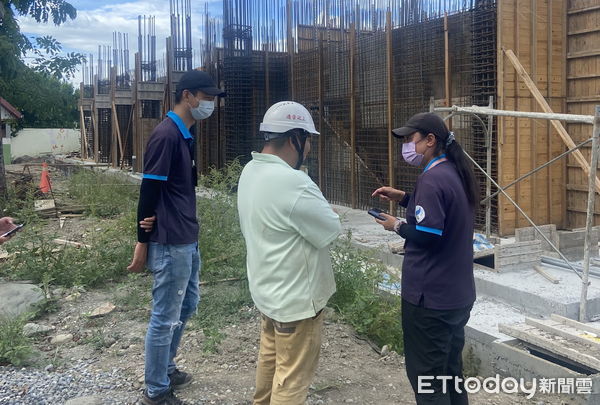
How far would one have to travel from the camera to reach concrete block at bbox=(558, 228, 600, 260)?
637 centimetres

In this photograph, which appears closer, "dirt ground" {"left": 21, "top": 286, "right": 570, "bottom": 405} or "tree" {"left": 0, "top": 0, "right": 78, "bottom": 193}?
"dirt ground" {"left": 21, "top": 286, "right": 570, "bottom": 405}

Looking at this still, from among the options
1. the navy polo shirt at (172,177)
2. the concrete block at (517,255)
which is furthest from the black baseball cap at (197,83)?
the concrete block at (517,255)

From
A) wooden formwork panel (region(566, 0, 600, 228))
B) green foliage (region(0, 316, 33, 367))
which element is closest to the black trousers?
green foliage (region(0, 316, 33, 367))

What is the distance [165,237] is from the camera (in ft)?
11.0

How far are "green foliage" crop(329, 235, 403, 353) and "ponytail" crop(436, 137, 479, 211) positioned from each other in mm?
1985

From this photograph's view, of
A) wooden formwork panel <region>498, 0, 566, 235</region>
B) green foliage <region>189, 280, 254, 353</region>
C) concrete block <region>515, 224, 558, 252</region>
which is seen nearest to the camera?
green foliage <region>189, 280, 254, 353</region>

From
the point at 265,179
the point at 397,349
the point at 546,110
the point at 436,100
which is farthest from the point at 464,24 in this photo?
the point at 265,179

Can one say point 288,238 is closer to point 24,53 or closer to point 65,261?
point 65,261

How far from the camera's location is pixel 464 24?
791 centimetres

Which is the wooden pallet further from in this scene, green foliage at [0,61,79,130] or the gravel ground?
green foliage at [0,61,79,130]

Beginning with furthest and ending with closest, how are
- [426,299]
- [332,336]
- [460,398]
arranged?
[332,336] → [460,398] → [426,299]

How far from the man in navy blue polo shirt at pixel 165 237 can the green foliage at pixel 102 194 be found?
6.53 m

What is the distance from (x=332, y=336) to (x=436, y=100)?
4.90 metres

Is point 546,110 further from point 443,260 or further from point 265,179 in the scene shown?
point 265,179
